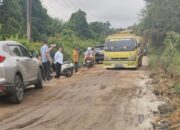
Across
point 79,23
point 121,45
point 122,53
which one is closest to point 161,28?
point 121,45

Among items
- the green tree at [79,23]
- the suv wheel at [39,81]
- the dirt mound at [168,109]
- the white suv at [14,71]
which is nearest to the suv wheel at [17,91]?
the white suv at [14,71]

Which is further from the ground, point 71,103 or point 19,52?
point 19,52

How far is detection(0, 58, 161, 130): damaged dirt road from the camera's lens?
8820mm

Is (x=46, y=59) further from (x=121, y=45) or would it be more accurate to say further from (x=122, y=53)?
(x=121, y=45)

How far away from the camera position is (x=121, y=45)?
27.7m

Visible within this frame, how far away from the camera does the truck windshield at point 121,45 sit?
27.5 metres

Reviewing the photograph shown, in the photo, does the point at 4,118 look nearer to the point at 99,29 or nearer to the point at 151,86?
the point at 151,86

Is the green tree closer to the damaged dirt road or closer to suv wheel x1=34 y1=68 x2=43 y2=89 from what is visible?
Result: suv wheel x1=34 y1=68 x2=43 y2=89

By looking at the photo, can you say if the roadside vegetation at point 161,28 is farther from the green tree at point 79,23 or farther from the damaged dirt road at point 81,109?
the green tree at point 79,23

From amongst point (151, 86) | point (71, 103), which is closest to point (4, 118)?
point (71, 103)

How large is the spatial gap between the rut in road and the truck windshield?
41.7 ft

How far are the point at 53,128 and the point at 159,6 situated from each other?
36.5 m

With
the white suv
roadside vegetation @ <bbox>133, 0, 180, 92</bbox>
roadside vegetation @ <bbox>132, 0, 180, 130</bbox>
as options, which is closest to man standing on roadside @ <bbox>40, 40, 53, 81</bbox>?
the white suv

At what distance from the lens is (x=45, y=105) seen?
37.2ft
